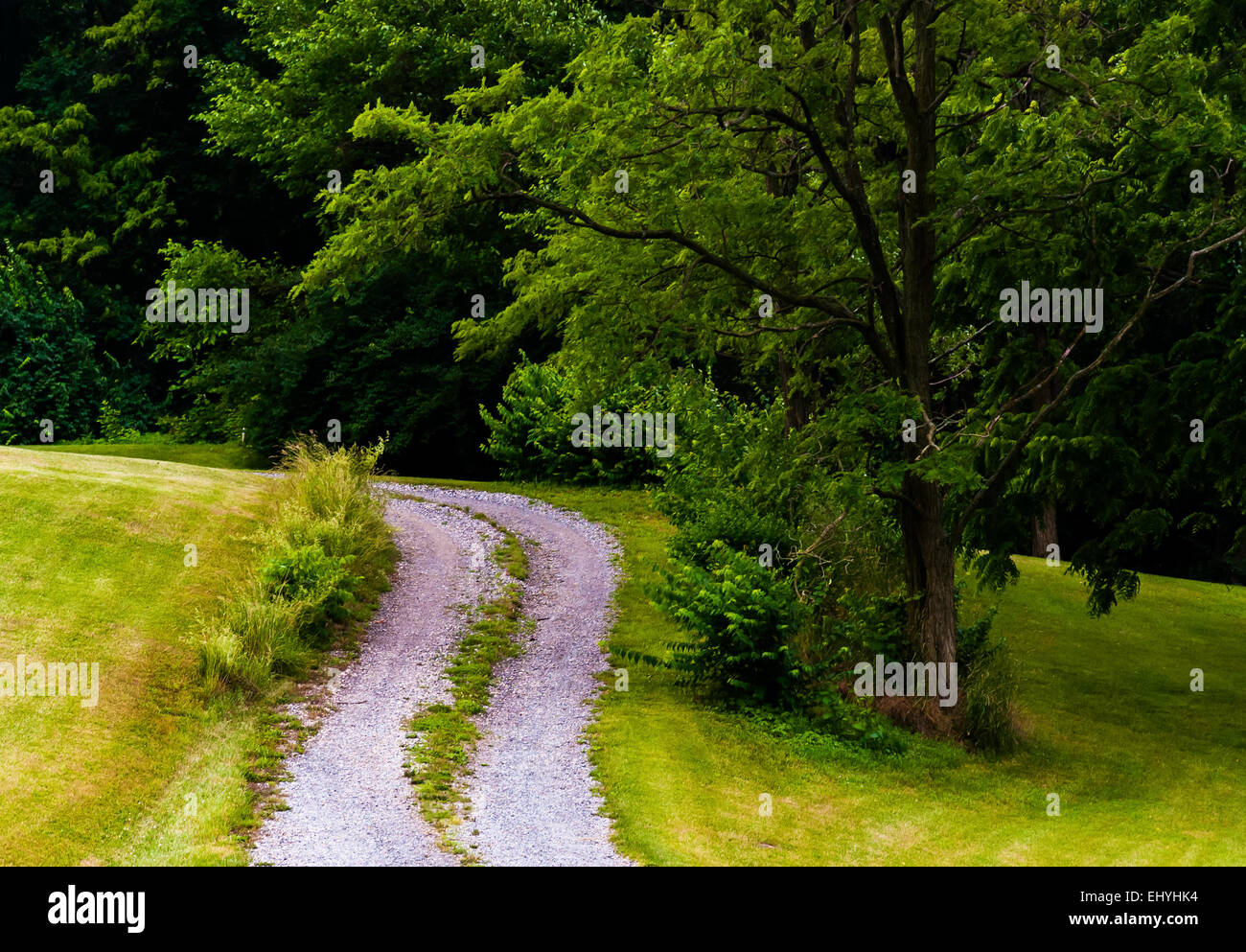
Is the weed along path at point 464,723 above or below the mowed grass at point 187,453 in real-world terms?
below

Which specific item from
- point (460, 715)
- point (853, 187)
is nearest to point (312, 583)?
point (460, 715)

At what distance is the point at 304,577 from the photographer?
51.8 ft

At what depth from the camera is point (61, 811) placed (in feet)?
31.6

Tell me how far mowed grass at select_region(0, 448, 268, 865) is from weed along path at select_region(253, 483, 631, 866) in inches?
28.8

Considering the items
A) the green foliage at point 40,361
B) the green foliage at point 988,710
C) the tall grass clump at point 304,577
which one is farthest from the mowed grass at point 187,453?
the green foliage at point 988,710

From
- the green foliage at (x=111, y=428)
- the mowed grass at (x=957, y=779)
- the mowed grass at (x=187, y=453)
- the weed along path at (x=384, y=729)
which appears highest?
the green foliage at (x=111, y=428)

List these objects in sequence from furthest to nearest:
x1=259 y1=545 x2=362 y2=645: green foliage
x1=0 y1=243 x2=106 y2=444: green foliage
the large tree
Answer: x1=0 y1=243 x2=106 y2=444: green foliage
x1=259 y1=545 x2=362 y2=645: green foliage
the large tree

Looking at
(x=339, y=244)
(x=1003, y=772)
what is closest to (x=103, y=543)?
(x=339, y=244)

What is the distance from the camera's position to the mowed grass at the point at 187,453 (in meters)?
30.5

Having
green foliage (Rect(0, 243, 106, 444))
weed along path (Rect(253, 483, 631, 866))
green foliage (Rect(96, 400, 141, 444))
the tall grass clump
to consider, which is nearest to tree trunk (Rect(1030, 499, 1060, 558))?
weed along path (Rect(253, 483, 631, 866))

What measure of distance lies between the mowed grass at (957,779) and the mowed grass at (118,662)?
357cm

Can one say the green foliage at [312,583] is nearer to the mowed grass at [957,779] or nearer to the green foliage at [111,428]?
the mowed grass at [957,779]

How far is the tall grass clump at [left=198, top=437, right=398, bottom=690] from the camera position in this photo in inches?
535

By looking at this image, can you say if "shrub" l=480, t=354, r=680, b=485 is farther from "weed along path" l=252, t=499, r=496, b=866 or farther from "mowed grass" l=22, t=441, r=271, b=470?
"mowed grass" l=22, t=441, r=271, b=470
